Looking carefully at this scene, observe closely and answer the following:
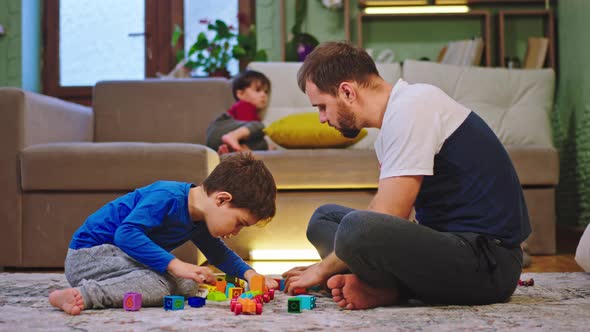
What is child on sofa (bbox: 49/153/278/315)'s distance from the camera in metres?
1.34

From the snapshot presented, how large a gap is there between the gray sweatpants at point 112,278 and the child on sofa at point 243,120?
1.29 meters

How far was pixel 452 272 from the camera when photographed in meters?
1.26

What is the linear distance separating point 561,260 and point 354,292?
58.7 inches

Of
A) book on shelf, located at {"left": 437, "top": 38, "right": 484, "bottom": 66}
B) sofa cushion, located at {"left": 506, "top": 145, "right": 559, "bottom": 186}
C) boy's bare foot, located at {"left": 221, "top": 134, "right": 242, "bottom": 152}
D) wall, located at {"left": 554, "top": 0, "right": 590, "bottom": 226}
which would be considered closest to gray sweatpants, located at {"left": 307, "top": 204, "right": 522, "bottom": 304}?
sofa cushion, located at {"left": 506, "top": 145, "right": 559, "bottom": 186}

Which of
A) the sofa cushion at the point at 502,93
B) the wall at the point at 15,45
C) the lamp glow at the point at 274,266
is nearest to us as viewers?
the lamp glow at the point at 274,266

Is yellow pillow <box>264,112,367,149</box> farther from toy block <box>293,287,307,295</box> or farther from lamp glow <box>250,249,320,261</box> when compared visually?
toy block <box>293,287,307,295</box>

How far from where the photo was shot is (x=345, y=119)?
1.36 meters

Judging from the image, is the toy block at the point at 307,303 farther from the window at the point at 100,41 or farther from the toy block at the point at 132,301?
the window at the point at 100,41

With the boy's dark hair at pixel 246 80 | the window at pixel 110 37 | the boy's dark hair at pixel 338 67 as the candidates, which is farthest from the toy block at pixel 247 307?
the window at pixel 110 37

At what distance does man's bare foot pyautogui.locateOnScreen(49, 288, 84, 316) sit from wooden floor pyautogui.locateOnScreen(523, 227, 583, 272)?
154 centimetres

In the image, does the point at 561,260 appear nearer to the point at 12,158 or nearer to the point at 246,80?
the point at 246,80

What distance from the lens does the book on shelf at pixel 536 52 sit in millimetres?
3822

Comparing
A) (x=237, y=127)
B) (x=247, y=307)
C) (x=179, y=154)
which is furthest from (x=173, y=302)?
(x=237, y=127)

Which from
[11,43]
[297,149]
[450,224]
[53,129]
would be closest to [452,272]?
[450,224]
